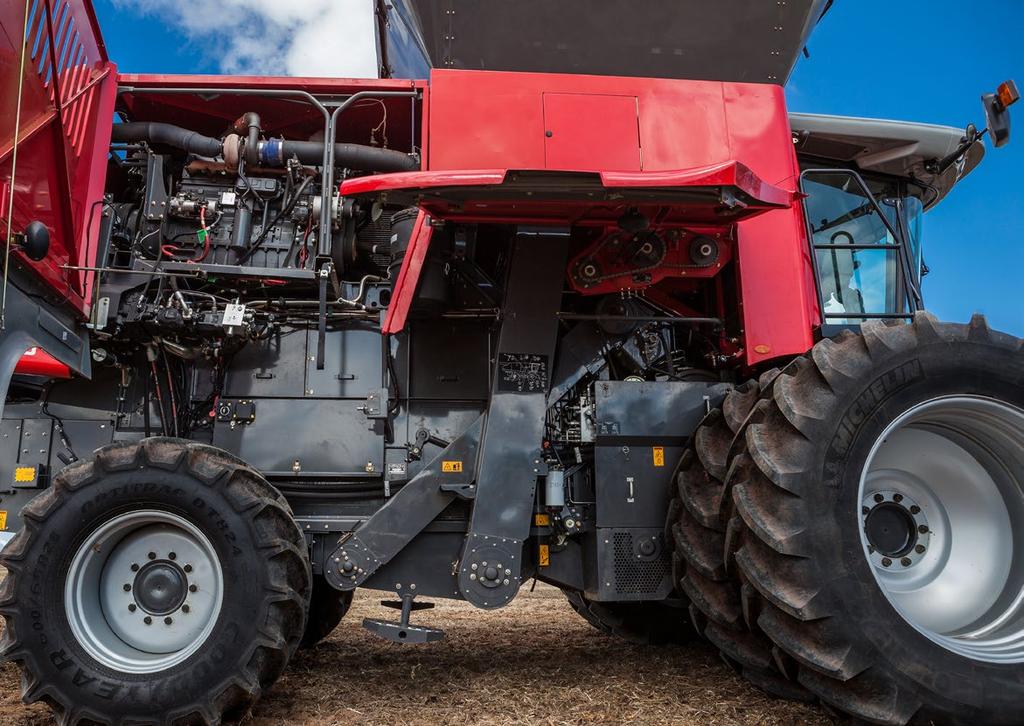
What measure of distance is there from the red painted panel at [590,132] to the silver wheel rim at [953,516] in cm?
187

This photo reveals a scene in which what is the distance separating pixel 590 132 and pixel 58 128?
8.37ft

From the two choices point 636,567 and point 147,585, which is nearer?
point 147,585

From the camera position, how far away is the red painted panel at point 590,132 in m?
4.01

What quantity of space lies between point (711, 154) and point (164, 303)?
2952mm

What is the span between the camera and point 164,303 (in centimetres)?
412

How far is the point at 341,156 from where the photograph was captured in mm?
4387

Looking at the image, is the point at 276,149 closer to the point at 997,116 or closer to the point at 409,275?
the point at 409,275

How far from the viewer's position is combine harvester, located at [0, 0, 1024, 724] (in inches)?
129

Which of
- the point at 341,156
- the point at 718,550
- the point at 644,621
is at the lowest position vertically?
the point at 644,621

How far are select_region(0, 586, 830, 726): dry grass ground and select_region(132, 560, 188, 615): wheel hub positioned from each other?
0.62 m

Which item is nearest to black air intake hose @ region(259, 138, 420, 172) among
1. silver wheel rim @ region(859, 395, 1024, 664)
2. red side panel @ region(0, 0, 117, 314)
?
A: red side panel @ region(0, 0, 117, 314)

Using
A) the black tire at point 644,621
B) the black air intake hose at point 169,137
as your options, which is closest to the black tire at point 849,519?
the black tire at point 644,621

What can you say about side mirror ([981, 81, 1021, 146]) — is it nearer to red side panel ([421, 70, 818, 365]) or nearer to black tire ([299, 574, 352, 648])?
red side panel ([421, 70, 818, 365])

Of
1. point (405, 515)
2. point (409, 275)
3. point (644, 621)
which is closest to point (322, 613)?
point (405, 515)
